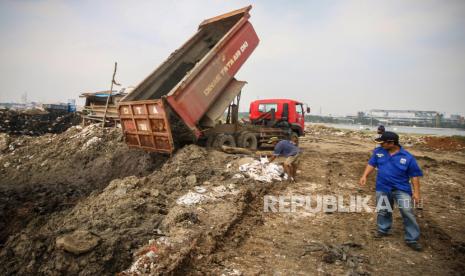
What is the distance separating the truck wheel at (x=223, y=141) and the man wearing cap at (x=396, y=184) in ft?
15.3

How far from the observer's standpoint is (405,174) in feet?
11.9

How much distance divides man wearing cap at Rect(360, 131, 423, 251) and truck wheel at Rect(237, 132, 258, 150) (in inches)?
206

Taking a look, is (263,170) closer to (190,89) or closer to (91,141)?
(190,89)

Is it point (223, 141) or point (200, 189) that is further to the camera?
point (223, 141)

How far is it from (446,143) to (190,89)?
1807 centimetres

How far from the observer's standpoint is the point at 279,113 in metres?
11.4

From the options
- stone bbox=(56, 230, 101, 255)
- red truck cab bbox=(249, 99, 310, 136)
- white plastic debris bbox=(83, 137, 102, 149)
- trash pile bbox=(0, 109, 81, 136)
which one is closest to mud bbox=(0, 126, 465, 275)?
stone bbox=(56, 230, 101, 255)

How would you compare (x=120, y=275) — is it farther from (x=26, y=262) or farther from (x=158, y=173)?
(x=158, y=173)

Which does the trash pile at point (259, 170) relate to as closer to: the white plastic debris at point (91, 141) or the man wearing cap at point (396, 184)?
the man wearing cap at point (396, 184)

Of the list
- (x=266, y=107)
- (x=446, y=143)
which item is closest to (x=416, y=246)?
(x=266, y=107)

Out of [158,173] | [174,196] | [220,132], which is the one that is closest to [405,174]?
[174,196]

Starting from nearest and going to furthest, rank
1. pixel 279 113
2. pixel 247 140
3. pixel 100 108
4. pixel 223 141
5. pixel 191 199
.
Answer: pixel 191 199
pixel 223 141
pixel 247 140
pixel 279 113
pixel 100 108

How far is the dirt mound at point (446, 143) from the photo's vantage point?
16.7 m

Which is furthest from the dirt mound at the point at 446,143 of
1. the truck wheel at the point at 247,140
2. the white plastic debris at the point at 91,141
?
the white plastic debris at the point at 91,141
